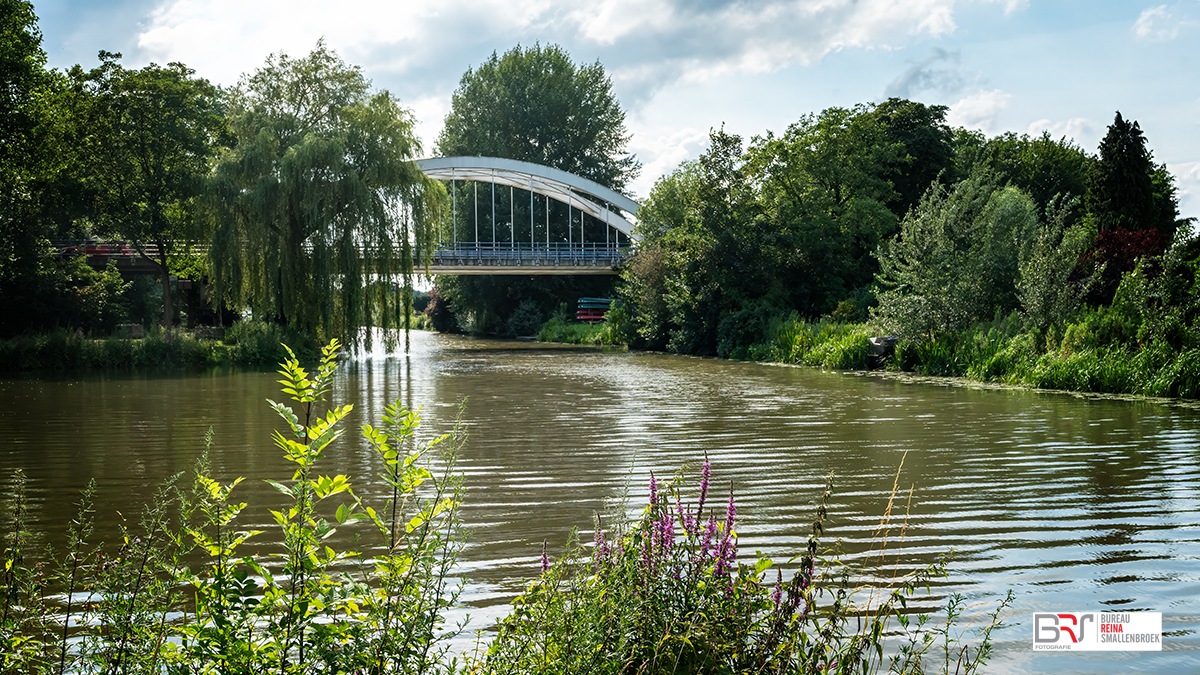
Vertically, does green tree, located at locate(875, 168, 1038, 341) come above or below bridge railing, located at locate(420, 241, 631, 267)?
below

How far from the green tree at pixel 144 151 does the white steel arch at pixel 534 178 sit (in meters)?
14.5

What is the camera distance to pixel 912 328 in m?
19.3

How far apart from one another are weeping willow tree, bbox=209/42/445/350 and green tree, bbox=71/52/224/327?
237cm

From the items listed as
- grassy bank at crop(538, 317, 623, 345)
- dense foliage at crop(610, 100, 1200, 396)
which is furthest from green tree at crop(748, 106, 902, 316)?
grassy bank at crop(538, 317, 623, 345)

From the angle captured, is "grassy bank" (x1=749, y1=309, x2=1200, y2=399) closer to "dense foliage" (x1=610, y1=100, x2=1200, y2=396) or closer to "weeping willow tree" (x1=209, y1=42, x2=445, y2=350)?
"dense foliage" (x1=610, y1=100, x2=1200, y2=396)

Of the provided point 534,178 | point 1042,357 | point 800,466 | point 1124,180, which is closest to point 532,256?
Result: point 534,178

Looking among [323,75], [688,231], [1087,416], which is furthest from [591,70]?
[1087,416]

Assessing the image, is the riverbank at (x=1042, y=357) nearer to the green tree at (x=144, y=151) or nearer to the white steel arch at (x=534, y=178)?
the green tree at (x=144, y=151)

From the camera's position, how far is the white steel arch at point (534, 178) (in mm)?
41219

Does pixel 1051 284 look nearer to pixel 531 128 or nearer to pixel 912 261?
pixel 912 261

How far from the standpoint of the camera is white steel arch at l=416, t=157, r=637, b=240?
135 feet

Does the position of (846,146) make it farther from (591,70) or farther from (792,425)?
(591,70)

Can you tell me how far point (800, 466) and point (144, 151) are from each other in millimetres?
23598

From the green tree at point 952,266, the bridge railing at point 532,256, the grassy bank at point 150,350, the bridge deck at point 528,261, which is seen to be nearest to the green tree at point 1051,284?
the green tree at point 952,266
